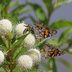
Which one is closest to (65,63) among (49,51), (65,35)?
(65,35)

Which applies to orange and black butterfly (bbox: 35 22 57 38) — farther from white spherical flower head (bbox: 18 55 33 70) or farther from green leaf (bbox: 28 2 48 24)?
green leaf (bbox: 28 2 48 24)

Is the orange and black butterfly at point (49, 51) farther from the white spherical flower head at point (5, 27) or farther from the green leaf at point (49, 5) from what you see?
the green leaf at point (49, 5)

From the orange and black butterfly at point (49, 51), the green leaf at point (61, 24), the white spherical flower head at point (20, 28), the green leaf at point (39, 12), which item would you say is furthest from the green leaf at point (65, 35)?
the white spherical flower head at point (20, 28)

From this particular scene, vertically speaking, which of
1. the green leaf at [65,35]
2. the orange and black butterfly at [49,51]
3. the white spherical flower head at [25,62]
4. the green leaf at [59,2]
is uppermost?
the green leaf at [59,2]

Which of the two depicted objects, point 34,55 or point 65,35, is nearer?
point 34,55

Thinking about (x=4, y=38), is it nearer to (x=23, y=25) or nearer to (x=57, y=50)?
(x=23, y=25)

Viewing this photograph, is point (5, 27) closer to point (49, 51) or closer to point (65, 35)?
point (49, 51)
